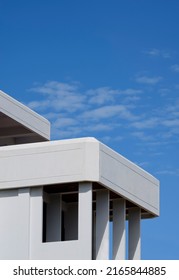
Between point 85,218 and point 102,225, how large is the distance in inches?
58.6

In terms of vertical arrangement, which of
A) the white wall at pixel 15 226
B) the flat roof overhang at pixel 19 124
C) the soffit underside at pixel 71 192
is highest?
the flat roof overhang at pixel 19 124

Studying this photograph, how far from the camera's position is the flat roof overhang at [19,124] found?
38.8m

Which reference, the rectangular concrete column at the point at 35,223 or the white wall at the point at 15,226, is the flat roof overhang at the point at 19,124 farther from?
the rectangular concrete column at the point at 35,223

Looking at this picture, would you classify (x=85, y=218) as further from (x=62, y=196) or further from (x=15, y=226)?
(x=62, y=196)

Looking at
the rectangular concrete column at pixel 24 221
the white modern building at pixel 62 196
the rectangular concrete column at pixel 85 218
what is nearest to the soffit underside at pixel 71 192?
the white modern building at pixel 62 196

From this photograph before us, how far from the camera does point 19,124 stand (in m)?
39.8

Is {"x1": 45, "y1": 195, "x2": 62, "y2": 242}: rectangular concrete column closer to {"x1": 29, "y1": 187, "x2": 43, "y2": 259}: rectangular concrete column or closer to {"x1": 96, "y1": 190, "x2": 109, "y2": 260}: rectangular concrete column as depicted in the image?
{"x1": 96, "y1": 190, "x2": 109, "y2": 260}: rectangular concrete column

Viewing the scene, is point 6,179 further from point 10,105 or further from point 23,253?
point 10,105

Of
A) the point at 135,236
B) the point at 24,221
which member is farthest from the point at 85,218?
the point at 135,236

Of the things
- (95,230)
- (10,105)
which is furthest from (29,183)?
(10,105)

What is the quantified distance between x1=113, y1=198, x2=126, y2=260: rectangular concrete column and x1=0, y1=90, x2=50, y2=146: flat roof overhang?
5.56 m

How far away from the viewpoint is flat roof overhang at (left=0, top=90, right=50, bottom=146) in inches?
1529

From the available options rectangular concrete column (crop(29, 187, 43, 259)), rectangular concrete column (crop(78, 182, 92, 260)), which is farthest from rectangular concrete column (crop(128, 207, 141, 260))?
rectangular concrete column (crop(29, 187, 43, 259))

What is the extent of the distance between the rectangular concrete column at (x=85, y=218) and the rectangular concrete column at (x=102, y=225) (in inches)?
53.0
